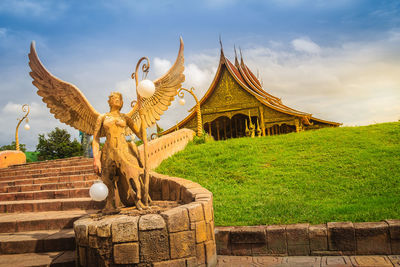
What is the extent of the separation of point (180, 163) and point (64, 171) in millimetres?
3307

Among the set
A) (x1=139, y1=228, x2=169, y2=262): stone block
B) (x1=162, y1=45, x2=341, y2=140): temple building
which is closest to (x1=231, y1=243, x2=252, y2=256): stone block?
(x1=139, y1=228, x2=169, y2=262): stone block

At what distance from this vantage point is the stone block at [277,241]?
12.8 ft

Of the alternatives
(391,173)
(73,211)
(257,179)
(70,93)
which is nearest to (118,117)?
(70,93)

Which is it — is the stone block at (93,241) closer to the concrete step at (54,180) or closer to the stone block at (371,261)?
the stone block at (371,261)

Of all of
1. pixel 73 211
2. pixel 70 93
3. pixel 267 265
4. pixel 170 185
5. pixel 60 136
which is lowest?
pixel 267 265

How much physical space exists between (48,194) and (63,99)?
9.41 feet

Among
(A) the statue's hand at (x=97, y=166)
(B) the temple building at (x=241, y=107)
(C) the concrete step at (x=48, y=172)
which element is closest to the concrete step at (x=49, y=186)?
(C) the concrete step at (x=48, y=172)

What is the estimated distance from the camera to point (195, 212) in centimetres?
324

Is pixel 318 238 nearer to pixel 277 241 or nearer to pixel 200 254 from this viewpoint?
pixel 277 241

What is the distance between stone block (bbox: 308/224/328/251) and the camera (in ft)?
12.4

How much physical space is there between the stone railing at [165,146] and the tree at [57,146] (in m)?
16.1

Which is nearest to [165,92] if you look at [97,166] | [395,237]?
[97,166]

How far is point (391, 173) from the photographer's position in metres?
6.27

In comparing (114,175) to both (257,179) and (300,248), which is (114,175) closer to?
(300,248)
